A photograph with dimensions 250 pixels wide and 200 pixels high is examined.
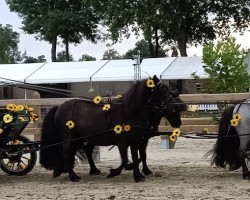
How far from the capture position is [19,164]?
8320mm

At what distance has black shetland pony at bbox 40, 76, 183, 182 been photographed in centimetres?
731

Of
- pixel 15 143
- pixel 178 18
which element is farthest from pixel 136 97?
pixel 178 18

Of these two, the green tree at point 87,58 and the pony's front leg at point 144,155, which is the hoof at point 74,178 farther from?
the green tree at point 87,58

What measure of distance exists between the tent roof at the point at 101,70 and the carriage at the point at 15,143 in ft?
54.8

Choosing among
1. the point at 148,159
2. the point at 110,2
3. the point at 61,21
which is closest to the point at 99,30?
the point at 61,21

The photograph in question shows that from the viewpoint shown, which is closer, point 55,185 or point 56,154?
point 55,185

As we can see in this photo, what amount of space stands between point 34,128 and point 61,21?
29118 mm

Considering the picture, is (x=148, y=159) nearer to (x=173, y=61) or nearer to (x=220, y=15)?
(x=173, y=61)

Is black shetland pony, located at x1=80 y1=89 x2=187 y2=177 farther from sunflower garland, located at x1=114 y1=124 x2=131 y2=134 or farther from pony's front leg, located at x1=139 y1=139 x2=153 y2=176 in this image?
sunflower garland, located at x1=114 y1=124 x2=131 y2=134

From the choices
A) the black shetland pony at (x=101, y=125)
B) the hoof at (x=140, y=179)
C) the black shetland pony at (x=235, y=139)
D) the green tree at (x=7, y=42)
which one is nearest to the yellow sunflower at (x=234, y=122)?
the black shetland pony at (x=235, y=139)

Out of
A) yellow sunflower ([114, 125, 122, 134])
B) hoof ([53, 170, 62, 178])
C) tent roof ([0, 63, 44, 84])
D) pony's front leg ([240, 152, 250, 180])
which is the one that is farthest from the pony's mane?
tent roof ([0, 63, 44, 84])

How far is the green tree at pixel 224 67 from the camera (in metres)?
13.1

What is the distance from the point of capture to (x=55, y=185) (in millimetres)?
7344

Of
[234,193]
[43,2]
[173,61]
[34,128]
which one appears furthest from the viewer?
[43,2]
